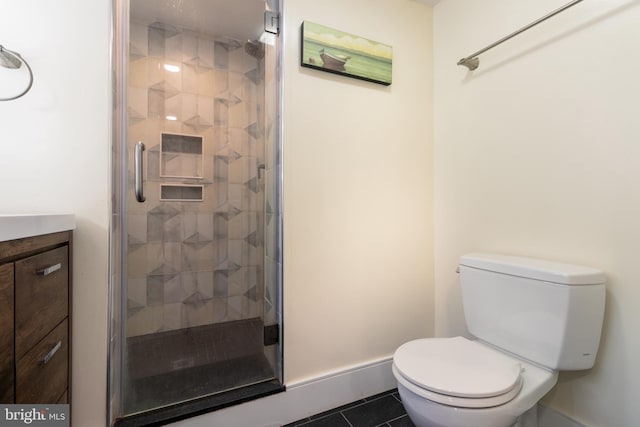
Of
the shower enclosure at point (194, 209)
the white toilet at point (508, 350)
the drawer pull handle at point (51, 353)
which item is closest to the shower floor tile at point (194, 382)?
the shower enclosure at point (194, 209)

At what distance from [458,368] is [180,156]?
6.13ft

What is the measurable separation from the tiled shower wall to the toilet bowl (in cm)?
80

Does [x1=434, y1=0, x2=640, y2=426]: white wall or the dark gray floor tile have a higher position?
[x1=434, y1=0, x2=640, y2=426]: white wall

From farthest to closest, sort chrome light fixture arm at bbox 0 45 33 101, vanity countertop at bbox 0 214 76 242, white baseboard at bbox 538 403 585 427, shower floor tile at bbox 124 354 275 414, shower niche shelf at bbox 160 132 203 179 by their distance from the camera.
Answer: shower niche shelf at bbox 160 132 203 179, shower floor tile at bbox 124 354 275 414, white baseboard at bbox 538 403 585 427, chrome light fixture arm at bbox 0 45 33 101, vanity countertop at bbox 0 214 76 242

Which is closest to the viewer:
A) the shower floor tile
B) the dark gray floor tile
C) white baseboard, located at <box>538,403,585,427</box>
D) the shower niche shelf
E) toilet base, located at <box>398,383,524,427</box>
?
toilet base, located at <box>398,383,524,427</box>

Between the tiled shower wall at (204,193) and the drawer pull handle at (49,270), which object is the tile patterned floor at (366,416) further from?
the drawer pull handle at (49,270)

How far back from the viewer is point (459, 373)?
3.11 ft

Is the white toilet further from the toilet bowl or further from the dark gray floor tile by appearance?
the dark gray floor tile

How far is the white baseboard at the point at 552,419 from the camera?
112cm

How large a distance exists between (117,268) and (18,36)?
2.96ft

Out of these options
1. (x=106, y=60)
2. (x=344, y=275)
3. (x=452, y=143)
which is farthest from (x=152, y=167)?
(x=452, y=143)

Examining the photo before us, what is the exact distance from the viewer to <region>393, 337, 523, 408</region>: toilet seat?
85cm

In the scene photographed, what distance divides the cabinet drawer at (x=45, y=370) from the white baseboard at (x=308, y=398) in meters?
0.47

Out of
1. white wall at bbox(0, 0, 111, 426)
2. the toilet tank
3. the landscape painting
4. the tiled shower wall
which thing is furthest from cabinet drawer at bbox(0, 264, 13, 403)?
the toilet tank
